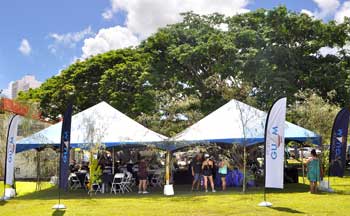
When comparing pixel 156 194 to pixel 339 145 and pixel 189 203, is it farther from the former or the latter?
pixel 339 145

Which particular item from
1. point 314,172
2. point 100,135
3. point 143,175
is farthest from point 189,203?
point 100,135

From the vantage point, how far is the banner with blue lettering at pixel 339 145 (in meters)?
15.6

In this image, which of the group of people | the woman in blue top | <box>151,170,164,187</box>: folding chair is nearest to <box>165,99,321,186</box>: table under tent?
the group of people

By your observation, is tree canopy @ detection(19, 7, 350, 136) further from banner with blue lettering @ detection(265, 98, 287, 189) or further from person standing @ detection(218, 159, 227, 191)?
banner with blue lettering @ detection(265, 98, 287, 189)

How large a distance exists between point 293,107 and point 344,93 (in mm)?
3295

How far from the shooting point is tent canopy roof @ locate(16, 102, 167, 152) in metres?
16.7

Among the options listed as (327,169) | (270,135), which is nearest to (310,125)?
(327,169)

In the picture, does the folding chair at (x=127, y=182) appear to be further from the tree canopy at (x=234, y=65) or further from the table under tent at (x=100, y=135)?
the tree canopy at (x=234, y=65)

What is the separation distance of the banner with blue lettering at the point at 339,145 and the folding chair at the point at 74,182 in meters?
9.34

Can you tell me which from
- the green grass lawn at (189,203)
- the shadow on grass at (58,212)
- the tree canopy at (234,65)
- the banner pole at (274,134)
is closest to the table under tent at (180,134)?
the green grass lawn at (189,203)

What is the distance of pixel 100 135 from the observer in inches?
656

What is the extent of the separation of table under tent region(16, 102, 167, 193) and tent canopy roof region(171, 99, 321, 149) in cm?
116

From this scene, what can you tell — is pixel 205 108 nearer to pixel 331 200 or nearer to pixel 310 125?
pixel 310 125

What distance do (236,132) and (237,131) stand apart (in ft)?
0.23
